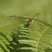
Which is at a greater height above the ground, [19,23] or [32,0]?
[32,0]

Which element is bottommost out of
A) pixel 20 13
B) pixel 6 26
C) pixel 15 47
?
pixel 15 47

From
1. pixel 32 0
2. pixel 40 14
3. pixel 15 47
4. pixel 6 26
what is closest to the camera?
pixel 15 47

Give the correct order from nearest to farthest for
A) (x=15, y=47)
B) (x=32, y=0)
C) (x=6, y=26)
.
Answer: (x=15, y=47), (x=6, y=26), (x=32, y=0)

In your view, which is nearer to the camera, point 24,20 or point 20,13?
point 24,20

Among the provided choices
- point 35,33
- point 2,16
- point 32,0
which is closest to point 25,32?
point 35,33

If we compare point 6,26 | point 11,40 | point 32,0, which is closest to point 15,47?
point 11,40

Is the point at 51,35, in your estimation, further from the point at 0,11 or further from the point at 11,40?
the point at 0,11

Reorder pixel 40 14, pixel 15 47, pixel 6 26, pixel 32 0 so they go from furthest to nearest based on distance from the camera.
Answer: pixel 32 0 → pixel 40 14 → pixel 6 26 → pixel 15 47

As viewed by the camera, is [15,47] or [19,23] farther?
[19,23]

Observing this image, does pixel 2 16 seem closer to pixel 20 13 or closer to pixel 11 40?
pixel 20 13
